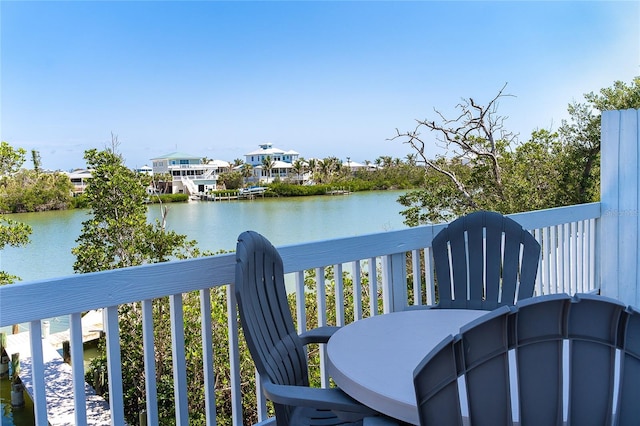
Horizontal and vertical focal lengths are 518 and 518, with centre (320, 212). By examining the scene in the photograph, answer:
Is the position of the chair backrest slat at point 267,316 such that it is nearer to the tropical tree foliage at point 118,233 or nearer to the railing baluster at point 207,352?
the railing baluster at point 207,352

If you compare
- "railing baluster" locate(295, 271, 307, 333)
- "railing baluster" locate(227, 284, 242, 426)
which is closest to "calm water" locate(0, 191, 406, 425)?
"railing baluster" locate(295, 271, 307, 333)

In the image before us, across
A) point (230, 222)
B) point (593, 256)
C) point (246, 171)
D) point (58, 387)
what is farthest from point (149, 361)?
point (246, 171)

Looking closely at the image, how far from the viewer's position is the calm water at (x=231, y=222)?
13.7 metres

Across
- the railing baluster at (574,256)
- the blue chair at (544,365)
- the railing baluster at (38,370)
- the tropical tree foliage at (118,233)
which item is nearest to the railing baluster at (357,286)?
the railing baluster at (38,370)

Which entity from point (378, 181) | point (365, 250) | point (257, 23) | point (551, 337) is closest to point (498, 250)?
point (365, 250)

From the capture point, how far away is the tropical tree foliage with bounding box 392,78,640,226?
11.6 meters

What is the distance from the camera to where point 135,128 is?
25625 millimetres

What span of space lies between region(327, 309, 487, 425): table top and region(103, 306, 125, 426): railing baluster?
2.19ft

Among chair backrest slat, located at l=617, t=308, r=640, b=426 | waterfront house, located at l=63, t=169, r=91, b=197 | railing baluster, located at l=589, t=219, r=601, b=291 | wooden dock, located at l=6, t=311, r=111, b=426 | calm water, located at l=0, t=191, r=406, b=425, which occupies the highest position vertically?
waterfront house, located at l=63, t=169, r=91, b=197

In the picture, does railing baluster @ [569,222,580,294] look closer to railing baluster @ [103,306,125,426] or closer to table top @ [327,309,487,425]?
table top @ [327,309,487,425]

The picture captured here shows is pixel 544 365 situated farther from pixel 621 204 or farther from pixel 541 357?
pixel 621 204

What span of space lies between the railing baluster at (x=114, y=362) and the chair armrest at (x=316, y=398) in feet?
1.69

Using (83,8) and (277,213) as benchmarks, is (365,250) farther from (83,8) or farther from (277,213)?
(83,8)

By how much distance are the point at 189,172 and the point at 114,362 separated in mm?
18869
